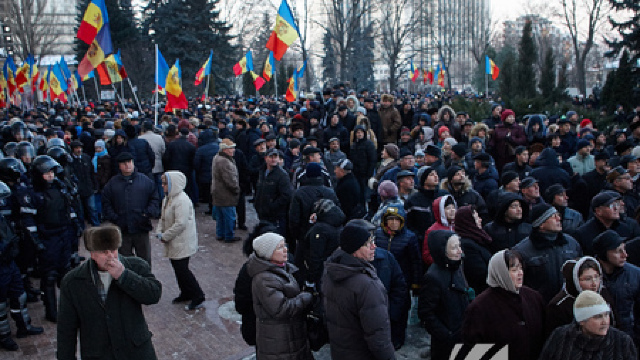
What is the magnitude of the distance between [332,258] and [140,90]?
40.5 metres

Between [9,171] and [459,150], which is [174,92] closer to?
[9,171]

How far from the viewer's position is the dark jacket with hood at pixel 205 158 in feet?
37.8

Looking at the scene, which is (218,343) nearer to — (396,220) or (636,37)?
(396,220)

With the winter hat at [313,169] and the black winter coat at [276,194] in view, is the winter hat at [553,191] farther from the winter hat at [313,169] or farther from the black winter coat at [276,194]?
the black winter coat at [276,194]

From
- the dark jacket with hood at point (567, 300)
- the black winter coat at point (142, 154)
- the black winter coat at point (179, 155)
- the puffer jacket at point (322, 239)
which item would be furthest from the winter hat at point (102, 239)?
the black winter coat at point (179, 155)

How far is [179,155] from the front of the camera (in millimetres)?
11969

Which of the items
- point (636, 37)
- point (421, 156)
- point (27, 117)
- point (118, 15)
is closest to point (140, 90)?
point (118, 15)

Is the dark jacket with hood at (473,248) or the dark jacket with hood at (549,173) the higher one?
the dark jacket with hood at (549,173)

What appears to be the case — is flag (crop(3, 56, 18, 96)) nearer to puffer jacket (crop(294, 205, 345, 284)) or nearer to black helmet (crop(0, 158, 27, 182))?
black helmet (crop(0, 158, 27, 182))

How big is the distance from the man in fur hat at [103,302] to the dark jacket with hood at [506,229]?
3.39 m

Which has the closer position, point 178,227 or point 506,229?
point 506,229

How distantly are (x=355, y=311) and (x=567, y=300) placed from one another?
1.60 meters

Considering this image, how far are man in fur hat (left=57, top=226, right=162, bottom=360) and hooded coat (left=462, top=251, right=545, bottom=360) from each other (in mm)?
2386

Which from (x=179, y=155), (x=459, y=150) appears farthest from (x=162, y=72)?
(x=459, y=150)
